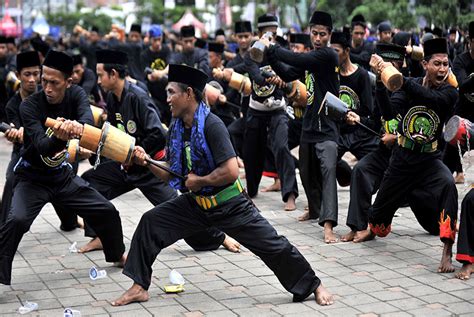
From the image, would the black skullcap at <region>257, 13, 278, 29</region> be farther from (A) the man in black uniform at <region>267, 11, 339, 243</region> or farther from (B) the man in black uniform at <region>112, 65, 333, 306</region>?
(B) the man in black uniform at <region>112, 65, 333, 306</region>

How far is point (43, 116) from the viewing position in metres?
7.10

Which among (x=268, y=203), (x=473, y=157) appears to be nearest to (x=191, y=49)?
(x=268, y=203)

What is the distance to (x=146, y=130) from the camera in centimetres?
816

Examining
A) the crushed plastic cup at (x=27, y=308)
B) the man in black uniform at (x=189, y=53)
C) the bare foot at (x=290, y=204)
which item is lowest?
the bare foot at (x=290, y=204)

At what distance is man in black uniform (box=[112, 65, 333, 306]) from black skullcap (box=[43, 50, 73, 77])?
3.41 feet

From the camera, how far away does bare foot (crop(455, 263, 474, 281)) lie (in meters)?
7.01

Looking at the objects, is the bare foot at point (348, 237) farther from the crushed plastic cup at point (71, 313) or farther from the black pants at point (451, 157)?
the crushed plastic cup at point (71, 313)

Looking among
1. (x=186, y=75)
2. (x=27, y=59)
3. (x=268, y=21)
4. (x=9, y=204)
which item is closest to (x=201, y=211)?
(x=186, y=75)

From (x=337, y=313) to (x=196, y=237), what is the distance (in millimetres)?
2258

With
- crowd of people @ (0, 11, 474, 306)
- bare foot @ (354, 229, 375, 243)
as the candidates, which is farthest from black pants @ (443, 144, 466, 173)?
bare foot @ (354, 229, 375, 243)

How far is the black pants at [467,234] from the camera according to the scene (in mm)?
6961

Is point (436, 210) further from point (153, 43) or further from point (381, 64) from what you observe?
point (153, 43)

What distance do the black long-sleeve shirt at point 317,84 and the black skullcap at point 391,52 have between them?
1.22 m

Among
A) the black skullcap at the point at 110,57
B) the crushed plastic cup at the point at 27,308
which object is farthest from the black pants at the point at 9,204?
the crushed plastic cup at the point at 27,308
